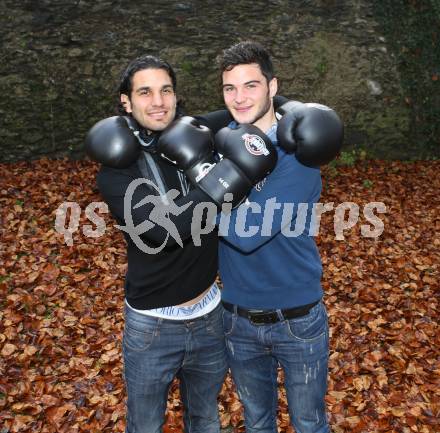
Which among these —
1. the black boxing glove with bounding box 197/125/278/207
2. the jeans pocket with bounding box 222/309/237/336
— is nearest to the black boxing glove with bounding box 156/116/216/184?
the black boxing glove with bounding box 197/125/278/207

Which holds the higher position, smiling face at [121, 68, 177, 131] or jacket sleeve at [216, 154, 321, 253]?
smiling face at [121, 68, 177, 131]

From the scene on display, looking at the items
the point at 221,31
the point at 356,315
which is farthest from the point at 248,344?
the point at 221,31

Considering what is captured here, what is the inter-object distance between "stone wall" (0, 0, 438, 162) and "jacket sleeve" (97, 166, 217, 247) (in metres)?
7.09

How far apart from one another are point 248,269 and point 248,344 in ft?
1.55

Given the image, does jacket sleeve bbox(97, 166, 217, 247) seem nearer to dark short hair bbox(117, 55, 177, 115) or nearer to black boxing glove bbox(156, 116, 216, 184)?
black boxing glove bbox(156, 116, 216, 184)

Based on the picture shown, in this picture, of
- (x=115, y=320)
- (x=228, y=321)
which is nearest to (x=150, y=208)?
(x=228, y=321)

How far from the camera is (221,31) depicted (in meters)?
9.57

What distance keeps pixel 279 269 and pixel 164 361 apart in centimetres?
88

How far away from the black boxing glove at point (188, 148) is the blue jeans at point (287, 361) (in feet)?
3.10

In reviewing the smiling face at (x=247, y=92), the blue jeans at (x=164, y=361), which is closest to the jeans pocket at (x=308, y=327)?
the blue jeans at (x=164, y=361)

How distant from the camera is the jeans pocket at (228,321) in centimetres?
296

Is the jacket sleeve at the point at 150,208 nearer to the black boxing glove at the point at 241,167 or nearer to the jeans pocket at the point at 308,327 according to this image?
the black boxing glove at the point at 241,167

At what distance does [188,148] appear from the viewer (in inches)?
104

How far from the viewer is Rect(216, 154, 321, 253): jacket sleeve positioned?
265 centimetres
